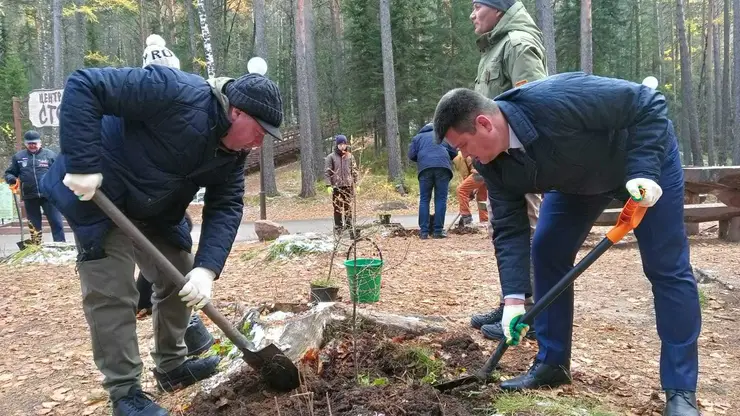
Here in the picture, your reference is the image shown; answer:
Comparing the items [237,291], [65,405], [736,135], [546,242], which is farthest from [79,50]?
[736,135]

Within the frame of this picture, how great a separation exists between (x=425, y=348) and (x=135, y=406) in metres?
1.53

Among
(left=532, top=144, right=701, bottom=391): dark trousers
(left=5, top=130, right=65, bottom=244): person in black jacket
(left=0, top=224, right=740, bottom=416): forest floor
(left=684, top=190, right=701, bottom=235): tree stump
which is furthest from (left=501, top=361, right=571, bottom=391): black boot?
(left=5, top=130, right=65, bottom=244): person in black jacket

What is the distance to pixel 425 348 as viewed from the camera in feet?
10.1

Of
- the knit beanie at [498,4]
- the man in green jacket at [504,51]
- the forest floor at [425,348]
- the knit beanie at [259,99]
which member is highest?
the knit beanie at [498,4]

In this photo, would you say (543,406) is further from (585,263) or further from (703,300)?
(703,300)

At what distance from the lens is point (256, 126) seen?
2.54 meters

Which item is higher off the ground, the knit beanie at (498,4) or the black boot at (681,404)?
the knit beanie at (498,4)

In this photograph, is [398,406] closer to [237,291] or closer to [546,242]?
[546,242]

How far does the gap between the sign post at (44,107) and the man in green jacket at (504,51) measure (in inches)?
287

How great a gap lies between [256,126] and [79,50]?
21.5 meters

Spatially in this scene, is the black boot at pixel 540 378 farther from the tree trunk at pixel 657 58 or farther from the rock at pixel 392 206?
the tree trunk at pixel 657 58

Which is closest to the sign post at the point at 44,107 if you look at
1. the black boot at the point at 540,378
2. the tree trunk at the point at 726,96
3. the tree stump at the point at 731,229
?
the black boot at the point at 540,378

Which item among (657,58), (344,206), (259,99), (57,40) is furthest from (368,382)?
(657,58)

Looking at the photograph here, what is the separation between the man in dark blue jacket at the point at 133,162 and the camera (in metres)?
2.41
